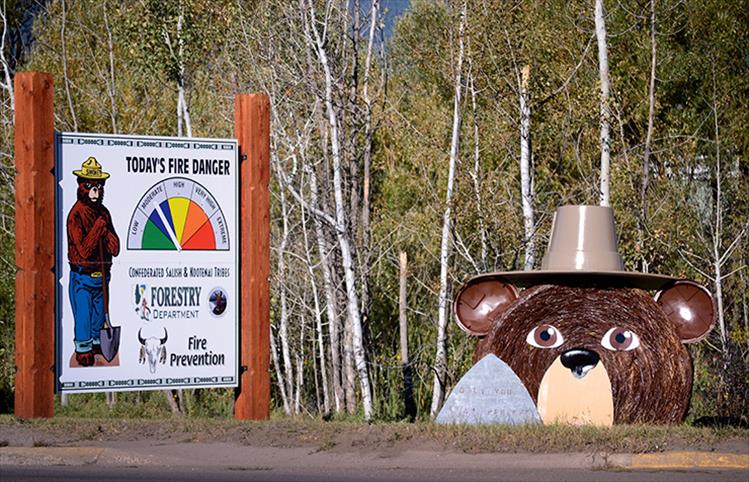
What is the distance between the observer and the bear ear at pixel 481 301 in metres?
11.7

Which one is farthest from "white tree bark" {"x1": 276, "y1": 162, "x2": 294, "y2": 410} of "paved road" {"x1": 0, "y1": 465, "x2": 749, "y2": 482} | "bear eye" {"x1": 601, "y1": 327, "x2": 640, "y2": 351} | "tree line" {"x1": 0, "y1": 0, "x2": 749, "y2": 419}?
"paved road" {"x1": 0, "y1": 465, "x2": 749, "y2": 482}

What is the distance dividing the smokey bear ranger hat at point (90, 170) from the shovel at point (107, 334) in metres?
0.61

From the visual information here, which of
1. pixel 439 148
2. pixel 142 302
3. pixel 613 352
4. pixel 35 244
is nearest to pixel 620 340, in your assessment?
pixel 613 352

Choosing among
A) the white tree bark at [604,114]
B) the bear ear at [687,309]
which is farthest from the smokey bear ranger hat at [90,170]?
the white tree bark at [604,114]

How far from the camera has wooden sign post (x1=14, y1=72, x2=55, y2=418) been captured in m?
11.0

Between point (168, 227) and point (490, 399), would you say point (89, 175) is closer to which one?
point (168, 227)

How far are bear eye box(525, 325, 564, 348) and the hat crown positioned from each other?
0.56 meters

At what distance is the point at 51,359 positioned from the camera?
1116cm

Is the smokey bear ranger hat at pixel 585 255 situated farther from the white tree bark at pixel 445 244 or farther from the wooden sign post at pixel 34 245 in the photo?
the white tree bark at pixel 445 244

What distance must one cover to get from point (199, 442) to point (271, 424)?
0.80 m

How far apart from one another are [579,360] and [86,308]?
4.56 m

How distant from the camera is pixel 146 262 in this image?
11430 millimetres

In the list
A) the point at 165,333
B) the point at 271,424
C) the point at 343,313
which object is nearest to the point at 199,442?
the point at 271,424

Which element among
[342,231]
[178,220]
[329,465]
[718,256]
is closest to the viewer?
[329,465]
